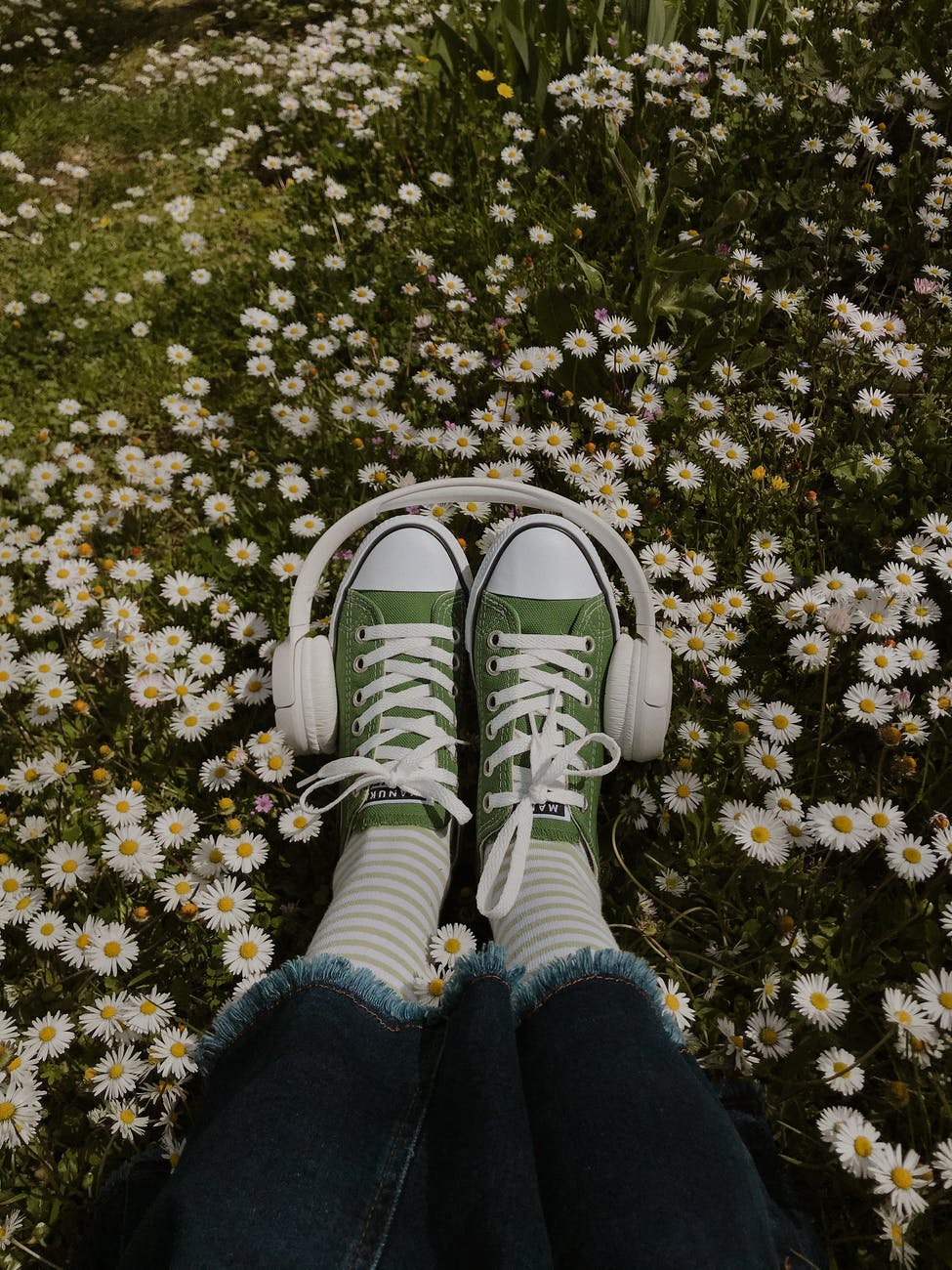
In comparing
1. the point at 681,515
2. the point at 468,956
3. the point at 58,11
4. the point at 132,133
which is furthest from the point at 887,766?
the point at 58,11

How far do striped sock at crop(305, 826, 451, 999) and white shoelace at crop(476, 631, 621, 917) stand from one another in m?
0.13

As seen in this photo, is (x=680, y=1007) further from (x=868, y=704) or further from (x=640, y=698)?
(x=868, y=704)

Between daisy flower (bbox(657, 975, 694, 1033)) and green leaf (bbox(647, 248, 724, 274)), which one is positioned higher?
green leaf (bbox(647, 248, 724, 274))

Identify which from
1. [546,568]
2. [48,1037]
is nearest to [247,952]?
[48,1037]

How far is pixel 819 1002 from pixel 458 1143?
0.72 metres

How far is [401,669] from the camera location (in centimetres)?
198

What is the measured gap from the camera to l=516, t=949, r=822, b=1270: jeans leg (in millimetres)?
962

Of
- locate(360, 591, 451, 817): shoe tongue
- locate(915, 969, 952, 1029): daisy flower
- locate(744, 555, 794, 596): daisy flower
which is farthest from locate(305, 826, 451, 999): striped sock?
locate(744, 555, 794, 596): daisy flower

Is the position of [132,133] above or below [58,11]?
below

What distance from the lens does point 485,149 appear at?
300 centimetres

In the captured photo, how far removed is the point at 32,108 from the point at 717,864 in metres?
4.88

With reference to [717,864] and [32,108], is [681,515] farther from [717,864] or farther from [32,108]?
[32,108]

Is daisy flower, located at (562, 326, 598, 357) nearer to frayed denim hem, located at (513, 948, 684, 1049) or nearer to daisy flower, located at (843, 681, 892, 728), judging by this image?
daisy flower, located at (843, 681, 892, 728)

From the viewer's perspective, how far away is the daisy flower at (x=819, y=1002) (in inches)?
54.8
